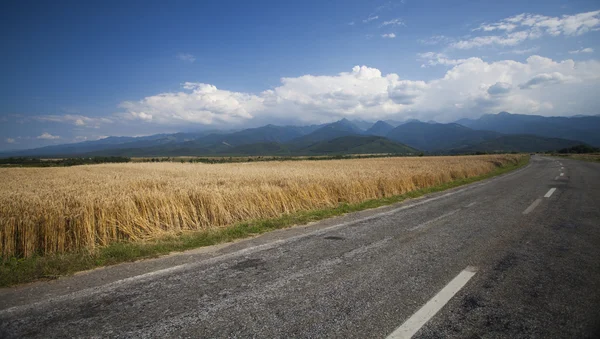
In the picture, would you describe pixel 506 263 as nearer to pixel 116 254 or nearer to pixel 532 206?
pixel 532 206

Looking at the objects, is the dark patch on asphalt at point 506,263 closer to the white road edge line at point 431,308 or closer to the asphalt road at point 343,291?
the asphalt road at point 343,291

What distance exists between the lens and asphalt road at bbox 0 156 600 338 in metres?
2.91

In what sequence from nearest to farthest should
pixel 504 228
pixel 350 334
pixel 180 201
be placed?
pixel 350 334 → pixel 504 228 → pixel 180 201

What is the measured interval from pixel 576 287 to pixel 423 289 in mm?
2308

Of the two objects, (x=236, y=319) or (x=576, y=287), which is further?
(x=576, y=287)

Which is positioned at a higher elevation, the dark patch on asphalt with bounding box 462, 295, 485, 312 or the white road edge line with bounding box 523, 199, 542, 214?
the dark patch on asphalt with bounding box 462, 295, 485, 312

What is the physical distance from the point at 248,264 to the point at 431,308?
3077 mm

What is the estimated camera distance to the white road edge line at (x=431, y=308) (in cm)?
275

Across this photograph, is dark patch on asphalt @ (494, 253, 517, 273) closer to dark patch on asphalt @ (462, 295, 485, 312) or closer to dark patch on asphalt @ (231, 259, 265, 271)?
dark patch on asphalt @ (462, 295, 485, 312)

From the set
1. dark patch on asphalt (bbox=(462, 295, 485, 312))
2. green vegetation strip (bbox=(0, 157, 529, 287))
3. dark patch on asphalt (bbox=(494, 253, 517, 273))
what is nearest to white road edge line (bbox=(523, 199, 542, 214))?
dark patch on asphalt (bbox=(494, 253, 517, 273))

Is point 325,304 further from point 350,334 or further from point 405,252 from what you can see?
point 405,252

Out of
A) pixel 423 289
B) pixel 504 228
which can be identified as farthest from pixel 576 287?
pixel 504 228

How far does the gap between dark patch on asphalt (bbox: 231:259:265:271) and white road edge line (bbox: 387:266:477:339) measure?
271cm

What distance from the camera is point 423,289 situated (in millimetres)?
3668
